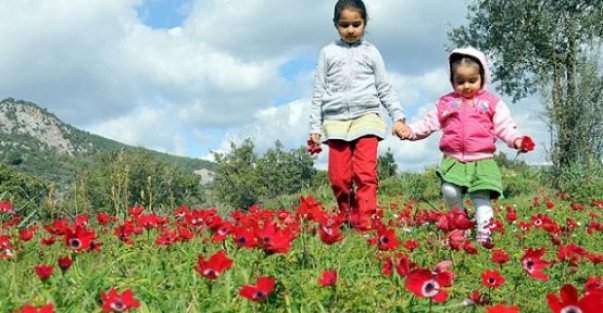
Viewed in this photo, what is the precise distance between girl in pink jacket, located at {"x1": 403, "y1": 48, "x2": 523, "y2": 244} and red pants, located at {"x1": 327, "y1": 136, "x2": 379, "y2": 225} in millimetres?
488

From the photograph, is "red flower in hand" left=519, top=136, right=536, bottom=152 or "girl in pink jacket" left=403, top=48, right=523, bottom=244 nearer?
"red flower in hand" left=519, top=136, right=536, bottom=152

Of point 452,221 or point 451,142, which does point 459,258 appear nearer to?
point 452,221

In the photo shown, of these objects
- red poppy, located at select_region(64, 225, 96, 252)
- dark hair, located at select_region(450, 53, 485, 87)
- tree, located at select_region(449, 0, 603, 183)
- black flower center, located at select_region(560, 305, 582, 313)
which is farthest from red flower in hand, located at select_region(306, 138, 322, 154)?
tree, located at select_region(449, 0, 603, 183)

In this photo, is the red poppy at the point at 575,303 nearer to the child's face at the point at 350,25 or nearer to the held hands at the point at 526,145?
the held hands at the point at 526,145

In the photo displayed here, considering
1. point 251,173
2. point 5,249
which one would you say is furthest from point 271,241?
point 251,173

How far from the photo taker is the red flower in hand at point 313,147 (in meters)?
6.09

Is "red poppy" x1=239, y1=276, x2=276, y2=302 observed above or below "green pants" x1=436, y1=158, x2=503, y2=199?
below

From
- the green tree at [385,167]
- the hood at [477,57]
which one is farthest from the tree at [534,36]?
the hood at [477,57]

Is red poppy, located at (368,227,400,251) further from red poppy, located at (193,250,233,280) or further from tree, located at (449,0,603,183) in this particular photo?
tree, located at (449,0,603,183)

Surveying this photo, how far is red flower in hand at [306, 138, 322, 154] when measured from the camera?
6086 millimetres

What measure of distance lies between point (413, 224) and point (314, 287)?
8.60 feet

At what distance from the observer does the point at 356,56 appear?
6465 mm

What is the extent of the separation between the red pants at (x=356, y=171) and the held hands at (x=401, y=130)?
319mm

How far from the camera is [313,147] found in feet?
20.2
